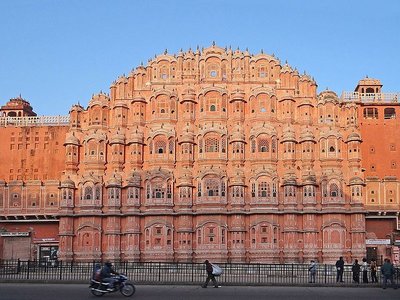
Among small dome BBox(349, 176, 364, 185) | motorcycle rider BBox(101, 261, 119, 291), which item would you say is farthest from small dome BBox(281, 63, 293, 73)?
motorcycle rider BBox(101, 261, 119, 291)

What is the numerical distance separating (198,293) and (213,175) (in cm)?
3092

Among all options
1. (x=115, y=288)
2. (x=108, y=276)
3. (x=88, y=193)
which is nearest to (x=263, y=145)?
(x=88, y=193)

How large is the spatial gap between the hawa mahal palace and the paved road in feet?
82.5

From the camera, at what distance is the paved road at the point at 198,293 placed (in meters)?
28.5

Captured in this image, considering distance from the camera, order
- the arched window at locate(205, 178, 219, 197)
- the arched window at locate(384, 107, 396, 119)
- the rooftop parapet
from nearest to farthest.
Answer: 1. the arched window at locate(205, 178, 219, 197)
2. the arched window at locate(384, 107, 396, 119)
3. the rooftop parapet

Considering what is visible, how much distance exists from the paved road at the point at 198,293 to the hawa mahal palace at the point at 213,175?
82.5ft

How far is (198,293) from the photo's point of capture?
100.0 ft

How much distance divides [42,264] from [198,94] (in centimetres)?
2786

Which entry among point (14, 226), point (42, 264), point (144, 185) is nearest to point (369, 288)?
point (42, 264)

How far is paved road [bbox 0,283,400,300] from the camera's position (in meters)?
28.5

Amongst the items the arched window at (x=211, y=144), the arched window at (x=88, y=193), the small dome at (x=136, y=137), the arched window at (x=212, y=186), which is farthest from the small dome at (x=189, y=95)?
the arched window at (x=88, y=193)

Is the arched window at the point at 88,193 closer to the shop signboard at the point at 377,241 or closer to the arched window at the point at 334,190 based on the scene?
the arched window at the point at 334,190

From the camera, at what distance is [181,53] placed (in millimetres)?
65062

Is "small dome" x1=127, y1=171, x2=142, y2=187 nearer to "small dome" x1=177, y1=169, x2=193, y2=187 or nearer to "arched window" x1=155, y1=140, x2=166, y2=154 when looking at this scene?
"arched window" x1=155, y1=140, x2=166, y2=154
